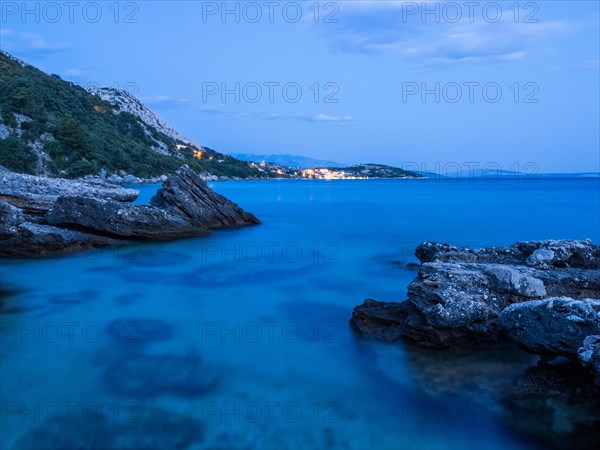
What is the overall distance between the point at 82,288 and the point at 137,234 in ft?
20.6

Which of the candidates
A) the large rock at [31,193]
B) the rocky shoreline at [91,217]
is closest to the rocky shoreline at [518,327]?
the rocky shoreline at [91,217]

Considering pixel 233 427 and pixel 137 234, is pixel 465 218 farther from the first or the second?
pixel 233 427

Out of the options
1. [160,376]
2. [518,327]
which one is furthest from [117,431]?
[518,327]

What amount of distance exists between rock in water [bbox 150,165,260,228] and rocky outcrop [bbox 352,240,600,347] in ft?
45.0

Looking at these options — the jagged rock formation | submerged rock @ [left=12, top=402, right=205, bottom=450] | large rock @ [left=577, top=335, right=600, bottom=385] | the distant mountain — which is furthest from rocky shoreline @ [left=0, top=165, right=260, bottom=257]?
the distant mountain

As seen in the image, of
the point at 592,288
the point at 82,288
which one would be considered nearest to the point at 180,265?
the point at 82,288

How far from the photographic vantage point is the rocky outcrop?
7.73m

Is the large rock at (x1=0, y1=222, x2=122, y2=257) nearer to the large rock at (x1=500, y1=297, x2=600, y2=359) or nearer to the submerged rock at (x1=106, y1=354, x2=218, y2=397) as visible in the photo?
the submerged rock at (x1=106, y1=354, x2=218, y2=397)

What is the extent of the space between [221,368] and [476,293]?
187 inches

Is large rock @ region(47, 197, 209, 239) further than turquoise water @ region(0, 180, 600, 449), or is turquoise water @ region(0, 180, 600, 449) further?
large rock @ region(47, 197, 209, 239)

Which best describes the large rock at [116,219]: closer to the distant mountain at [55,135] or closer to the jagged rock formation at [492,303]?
the jagged rock formation at [492,303]

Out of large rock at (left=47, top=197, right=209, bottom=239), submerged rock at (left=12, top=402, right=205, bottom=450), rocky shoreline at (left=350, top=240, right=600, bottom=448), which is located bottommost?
submerged rock at (left=12, top=402, right=205, bottom=450)

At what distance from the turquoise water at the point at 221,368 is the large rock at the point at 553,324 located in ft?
2.48

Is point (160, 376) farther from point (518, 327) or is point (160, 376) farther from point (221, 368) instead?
point (518, 327)
